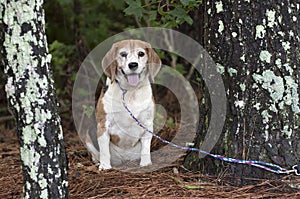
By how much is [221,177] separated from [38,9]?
1.70 m

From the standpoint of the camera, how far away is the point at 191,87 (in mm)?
7727

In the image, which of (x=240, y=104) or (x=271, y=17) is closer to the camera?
(x=271, y=17)

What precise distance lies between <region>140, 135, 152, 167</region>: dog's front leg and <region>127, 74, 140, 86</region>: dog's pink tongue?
500mm

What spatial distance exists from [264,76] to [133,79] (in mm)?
1362

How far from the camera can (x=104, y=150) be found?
4.47 metres

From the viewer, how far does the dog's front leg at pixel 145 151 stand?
443cm

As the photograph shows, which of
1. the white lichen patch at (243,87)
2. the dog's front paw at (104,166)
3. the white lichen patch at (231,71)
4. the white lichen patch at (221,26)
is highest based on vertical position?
the white lichen patch at (221,26)

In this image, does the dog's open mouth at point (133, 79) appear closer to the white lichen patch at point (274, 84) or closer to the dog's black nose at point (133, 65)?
the dog's black nose at point (133, 65)

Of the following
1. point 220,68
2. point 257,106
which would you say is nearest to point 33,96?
point 220,68

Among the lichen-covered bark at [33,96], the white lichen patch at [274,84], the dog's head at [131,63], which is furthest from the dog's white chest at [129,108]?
the lichen-covered bark at [33,96]

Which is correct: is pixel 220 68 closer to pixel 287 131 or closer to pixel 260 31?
pixel 260 31

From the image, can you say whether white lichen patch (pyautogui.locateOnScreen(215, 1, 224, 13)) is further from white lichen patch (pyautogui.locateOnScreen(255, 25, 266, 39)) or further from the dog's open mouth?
the dog's open mouth

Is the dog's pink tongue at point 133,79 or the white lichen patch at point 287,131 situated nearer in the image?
the white lichen patch at point 287,131

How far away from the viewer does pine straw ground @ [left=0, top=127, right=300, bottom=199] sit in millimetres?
3350
